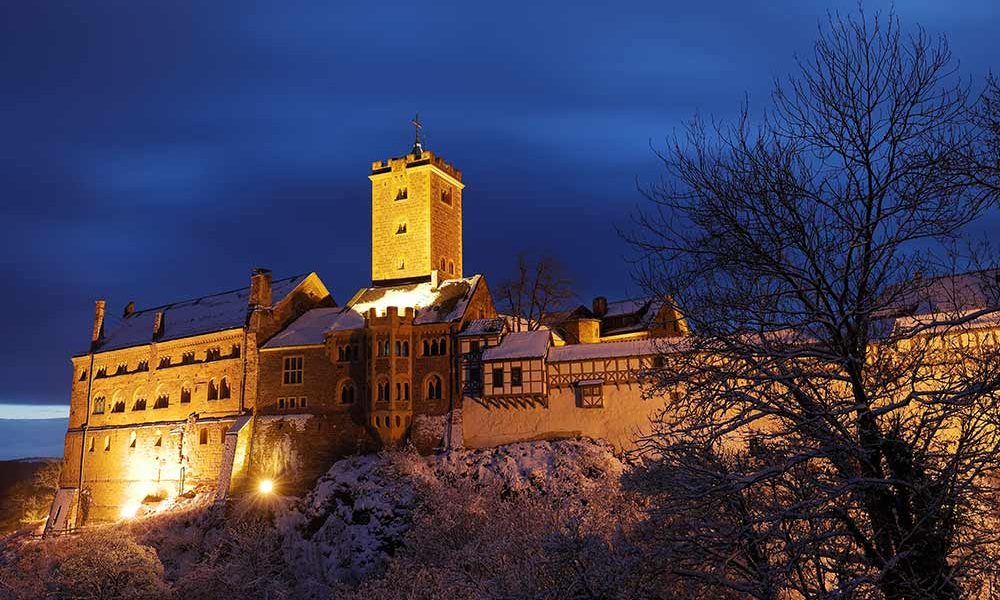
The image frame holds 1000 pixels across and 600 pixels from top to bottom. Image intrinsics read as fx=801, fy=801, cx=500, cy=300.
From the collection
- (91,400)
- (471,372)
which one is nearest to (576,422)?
(471,372)

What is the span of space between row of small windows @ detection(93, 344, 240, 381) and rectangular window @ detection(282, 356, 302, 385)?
3.65 m

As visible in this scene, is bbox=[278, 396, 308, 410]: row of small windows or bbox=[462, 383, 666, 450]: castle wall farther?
bbox=[278, 396, 308, 410]: row of small windows

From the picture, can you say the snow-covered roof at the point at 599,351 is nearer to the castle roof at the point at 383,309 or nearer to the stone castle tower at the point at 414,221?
the castle roof at the point at 383,309

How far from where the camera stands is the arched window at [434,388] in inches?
1608

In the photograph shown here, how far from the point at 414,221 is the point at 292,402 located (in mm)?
A: 14117

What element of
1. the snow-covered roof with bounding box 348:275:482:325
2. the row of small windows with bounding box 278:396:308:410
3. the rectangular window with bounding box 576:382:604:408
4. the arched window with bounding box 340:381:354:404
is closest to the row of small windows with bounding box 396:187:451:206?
the snow-covered roof with bounding box 348:275:482:325

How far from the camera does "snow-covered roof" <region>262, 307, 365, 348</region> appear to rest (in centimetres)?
4381

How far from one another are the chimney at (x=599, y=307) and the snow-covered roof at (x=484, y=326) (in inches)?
582

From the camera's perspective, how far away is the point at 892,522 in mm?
8719

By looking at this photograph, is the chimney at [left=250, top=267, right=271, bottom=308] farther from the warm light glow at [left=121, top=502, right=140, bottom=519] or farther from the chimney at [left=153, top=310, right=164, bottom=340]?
the warm light glow at [left=121, top=502, right=140, bottom=519]

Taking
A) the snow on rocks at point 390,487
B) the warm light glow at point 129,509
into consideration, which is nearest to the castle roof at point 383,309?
the snow on rocks at point 390,487

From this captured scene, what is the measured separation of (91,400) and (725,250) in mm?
53010

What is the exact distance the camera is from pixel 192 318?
2018 inches

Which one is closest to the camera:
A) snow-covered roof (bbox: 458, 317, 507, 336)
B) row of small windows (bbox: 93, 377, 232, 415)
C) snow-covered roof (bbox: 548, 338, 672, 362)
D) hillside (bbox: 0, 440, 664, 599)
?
hillside (bbox: 0, 440, 664, 599)
